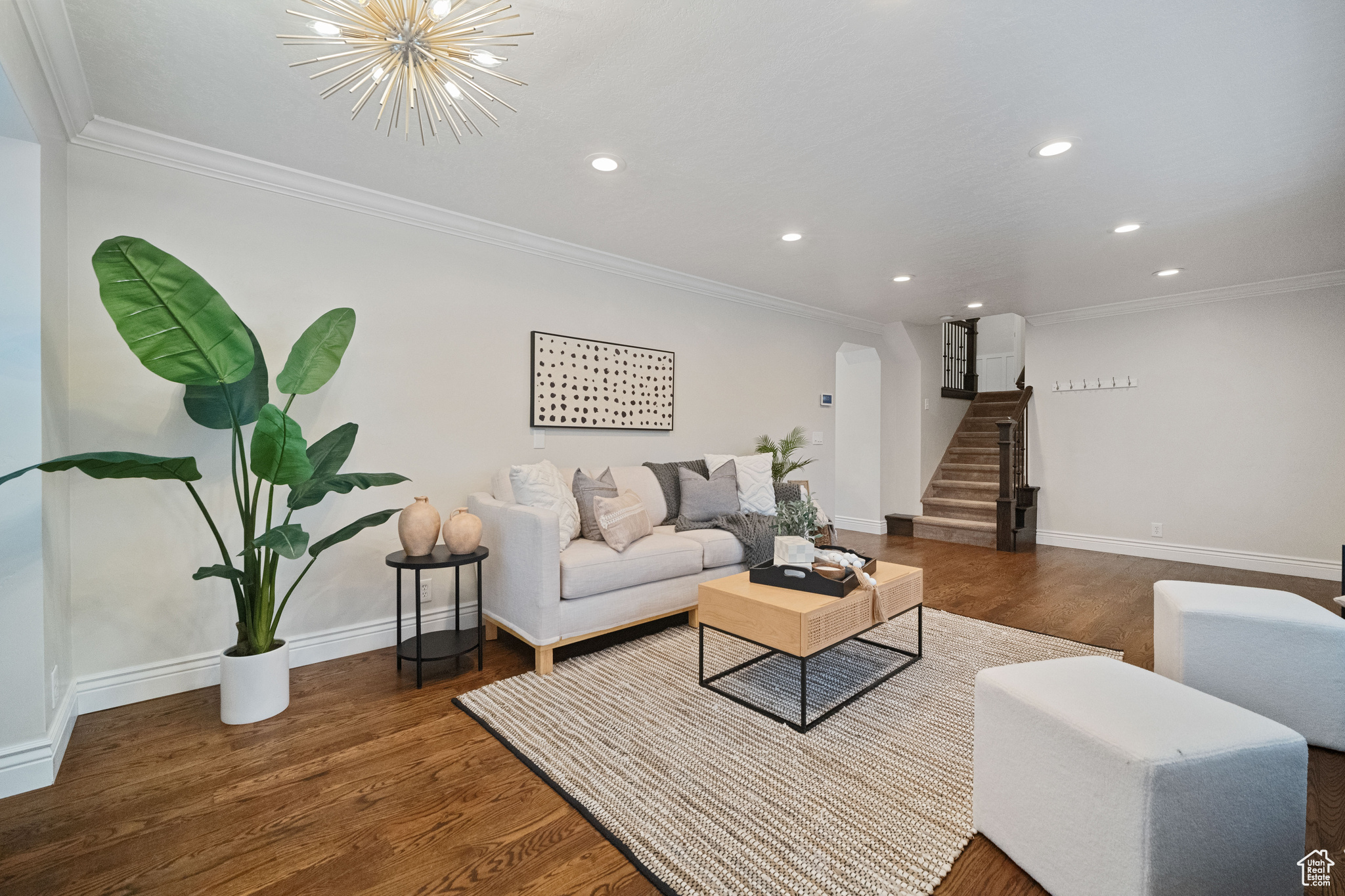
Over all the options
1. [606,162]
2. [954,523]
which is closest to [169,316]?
[606,162]

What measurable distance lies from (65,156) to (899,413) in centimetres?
681

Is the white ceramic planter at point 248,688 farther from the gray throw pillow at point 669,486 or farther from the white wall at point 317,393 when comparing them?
the gray throw pillow at point 669,486

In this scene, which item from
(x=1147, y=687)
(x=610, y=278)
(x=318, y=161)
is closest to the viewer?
(x=1147, y=687)

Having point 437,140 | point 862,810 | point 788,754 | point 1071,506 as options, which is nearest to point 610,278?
point 437,140

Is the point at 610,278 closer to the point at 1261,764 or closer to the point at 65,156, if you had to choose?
the point at 65,156

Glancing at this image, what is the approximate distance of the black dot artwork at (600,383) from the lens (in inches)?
147

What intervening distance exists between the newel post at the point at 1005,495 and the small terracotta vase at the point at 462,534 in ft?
16.3

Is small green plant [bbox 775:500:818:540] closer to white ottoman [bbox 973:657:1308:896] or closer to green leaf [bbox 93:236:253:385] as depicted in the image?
white ottoman [bbox 973:657:1308:896]

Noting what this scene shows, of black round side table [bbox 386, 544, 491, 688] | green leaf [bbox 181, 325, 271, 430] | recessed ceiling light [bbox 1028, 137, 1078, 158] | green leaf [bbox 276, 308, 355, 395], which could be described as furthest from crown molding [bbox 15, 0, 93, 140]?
recessed ceiling light [bbox 1028, 137, 1078, 158]

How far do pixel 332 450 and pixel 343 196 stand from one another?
1361mm

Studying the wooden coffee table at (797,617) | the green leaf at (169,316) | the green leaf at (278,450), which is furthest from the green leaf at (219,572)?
the wooden coffee table at (797,617)

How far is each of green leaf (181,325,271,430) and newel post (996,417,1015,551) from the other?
5.84m

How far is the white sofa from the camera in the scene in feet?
8.89

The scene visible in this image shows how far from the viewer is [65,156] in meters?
2.32
